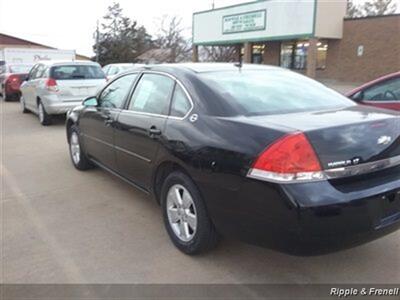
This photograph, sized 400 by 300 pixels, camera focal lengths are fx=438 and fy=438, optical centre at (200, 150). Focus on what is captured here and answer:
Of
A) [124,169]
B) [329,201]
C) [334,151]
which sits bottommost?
[124,169]

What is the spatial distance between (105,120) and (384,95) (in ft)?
12.9

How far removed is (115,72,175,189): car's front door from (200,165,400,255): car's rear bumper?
3.78ft

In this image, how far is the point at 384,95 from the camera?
624cm

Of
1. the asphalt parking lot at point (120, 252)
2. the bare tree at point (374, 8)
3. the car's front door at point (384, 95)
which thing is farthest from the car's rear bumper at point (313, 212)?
the bare tree at point (374, 8)

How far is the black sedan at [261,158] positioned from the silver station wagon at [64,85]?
655cm

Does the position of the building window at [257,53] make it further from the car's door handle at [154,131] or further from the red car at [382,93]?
the car's door handle at [154,131]

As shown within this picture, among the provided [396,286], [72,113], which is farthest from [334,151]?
[72,113]

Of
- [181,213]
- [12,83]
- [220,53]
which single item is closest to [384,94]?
[181,213]

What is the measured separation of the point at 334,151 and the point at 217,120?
90 cm

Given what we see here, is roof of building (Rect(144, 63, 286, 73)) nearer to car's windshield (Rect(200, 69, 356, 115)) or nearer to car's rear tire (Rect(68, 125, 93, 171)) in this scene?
car's windshield (Rect(200, 69, 356, 115))

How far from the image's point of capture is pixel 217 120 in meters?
3.27

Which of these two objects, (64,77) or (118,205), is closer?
A: (118,205)

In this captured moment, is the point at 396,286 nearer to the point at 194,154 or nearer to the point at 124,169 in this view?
the point at 194,154

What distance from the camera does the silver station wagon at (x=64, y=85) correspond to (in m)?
10.4
